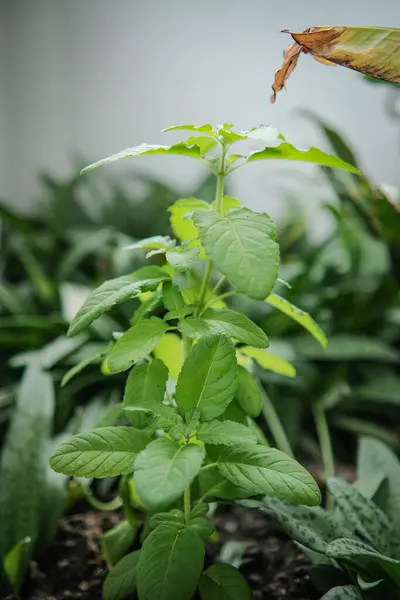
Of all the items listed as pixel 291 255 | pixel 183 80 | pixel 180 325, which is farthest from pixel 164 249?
pixel 183 80

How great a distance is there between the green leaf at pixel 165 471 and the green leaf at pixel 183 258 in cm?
14

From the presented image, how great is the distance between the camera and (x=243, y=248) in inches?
16.9

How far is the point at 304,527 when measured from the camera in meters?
0.57

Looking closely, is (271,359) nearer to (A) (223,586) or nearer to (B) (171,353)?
(B) (171,353)

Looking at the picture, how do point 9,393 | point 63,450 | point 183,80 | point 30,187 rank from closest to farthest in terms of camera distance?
1. point 63,450
2. point 9,393
3. point 183,80
4. point 30,187

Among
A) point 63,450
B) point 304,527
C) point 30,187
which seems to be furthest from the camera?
point 30,187

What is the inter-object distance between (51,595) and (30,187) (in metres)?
1.32

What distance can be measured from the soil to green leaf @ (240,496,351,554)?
0.05 meters

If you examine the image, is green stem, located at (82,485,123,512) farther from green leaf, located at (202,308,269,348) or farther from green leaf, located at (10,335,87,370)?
green leaf, located at (202,308,269,348)

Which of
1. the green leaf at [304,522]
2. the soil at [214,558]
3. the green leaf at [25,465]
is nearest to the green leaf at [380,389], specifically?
the soil at [214,558]

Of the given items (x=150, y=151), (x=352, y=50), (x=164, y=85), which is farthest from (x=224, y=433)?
(x=164, y=85)

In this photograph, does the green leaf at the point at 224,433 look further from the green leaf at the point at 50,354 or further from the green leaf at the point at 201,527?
the green leaf at the point at 50,354

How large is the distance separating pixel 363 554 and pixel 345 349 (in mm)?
577

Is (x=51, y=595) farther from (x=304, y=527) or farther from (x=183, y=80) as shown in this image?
(x=183, y=80)
